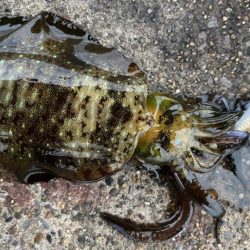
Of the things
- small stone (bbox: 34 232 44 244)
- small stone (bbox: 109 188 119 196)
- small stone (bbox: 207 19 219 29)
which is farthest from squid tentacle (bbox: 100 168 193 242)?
small stone (bbox: 207 19 219 29)

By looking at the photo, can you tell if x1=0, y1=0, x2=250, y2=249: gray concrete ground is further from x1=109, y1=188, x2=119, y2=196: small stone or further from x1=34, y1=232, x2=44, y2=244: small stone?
x1=34, y1=232, x2=44, y2=244: small stone

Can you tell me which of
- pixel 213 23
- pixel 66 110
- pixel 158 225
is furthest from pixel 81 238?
pixel 213 23

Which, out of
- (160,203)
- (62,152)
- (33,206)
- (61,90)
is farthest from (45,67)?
(160,203)

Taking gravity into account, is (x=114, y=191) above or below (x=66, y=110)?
below

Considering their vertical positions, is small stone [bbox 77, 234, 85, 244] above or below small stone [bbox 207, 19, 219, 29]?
below

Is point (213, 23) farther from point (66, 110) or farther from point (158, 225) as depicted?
point (158, 225)

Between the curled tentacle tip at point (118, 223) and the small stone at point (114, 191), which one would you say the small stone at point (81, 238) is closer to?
the curled tentacle tip at point (118, 223)

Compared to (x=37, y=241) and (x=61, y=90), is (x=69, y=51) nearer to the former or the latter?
(x=61, y=90)

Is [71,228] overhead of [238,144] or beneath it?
beneath

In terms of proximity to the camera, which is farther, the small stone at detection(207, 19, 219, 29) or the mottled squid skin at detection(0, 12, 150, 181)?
the small stone at detection(207, 19, 219, 29)
